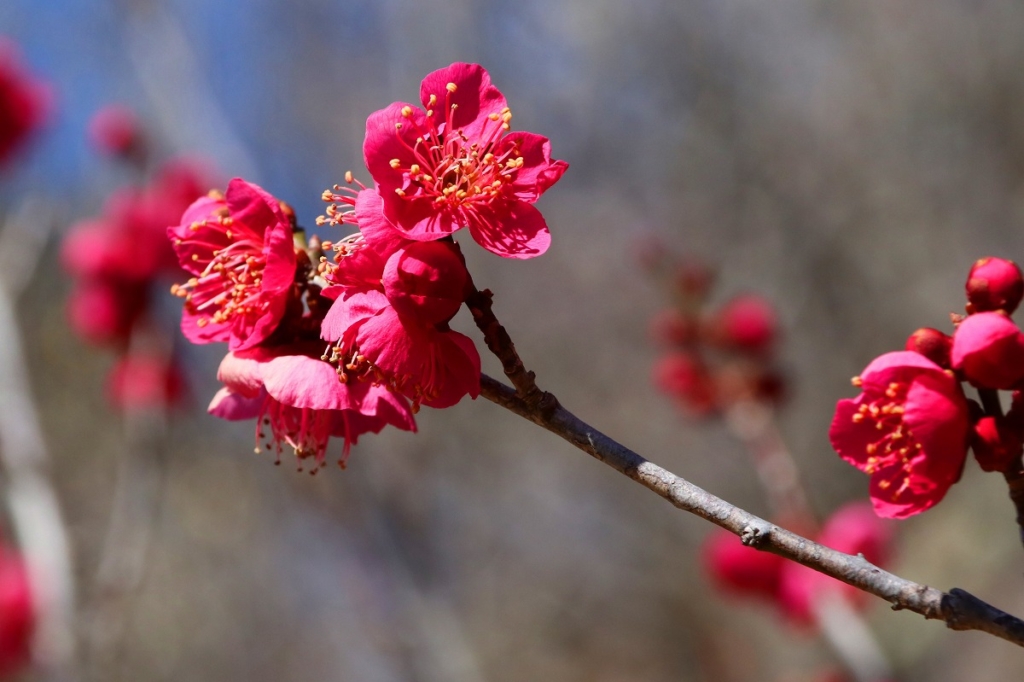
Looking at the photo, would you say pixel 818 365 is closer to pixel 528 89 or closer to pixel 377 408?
pixel 528 89

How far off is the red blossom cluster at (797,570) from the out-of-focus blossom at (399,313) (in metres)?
2.36

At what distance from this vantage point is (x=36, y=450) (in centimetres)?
284

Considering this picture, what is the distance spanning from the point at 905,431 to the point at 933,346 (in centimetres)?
15

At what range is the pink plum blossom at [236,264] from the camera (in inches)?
46.1

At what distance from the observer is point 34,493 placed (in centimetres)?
278

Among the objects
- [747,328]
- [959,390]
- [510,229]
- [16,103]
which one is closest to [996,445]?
[959,390]

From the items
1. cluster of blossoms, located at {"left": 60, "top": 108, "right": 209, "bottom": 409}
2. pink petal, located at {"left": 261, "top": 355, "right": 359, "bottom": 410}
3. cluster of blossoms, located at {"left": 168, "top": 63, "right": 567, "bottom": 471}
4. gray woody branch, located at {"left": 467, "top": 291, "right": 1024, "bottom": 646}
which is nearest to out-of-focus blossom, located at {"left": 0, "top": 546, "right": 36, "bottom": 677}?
cluster of blossoms, located at {"left": 60, "top": 108, "right": 209, "bottom": 409}

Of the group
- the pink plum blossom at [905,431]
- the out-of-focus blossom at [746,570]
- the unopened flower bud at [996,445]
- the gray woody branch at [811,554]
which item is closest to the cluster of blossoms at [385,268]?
the gray woody branch at [811,554]

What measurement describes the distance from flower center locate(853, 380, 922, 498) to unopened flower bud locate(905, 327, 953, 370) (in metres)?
0.07

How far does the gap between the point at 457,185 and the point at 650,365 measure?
23.1ft

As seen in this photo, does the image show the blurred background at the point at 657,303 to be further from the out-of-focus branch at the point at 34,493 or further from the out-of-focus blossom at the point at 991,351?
the out-of-focus blossom at the point at 991,351

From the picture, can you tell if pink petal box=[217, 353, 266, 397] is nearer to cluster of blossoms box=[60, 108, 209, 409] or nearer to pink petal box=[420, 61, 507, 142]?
pink petal box=[420, 61, 507, 142]

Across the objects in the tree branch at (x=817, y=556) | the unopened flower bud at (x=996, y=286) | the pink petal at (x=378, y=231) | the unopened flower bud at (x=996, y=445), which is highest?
the unopened flower bud at (x=996, y=286)

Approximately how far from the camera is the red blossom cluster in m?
3.16
